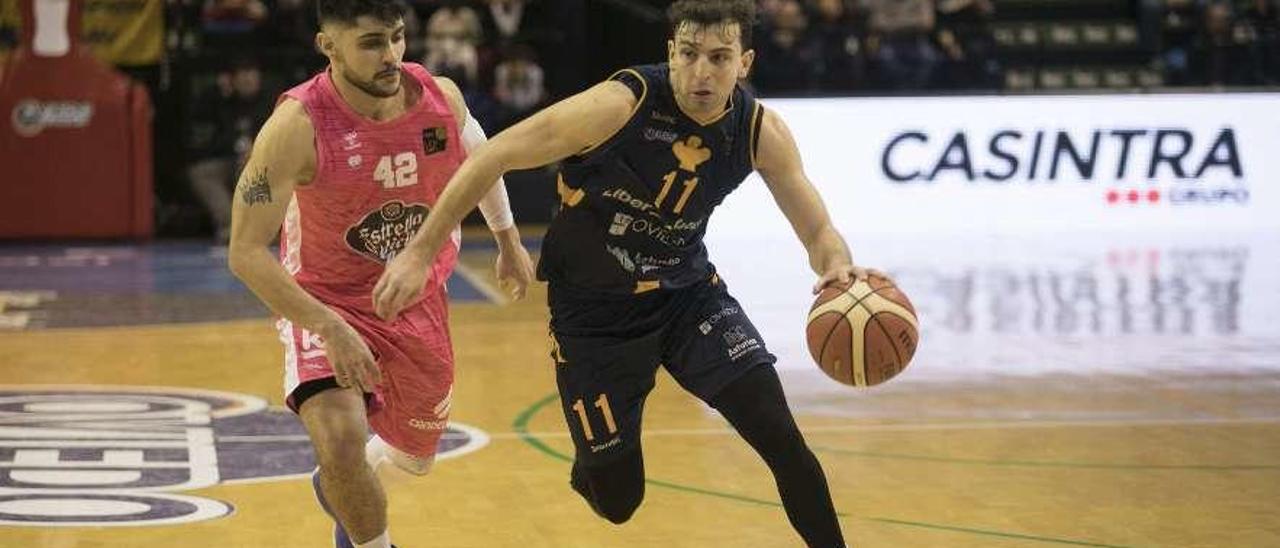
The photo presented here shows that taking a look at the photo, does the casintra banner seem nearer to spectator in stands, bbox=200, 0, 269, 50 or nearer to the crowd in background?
Result: the crowd in background

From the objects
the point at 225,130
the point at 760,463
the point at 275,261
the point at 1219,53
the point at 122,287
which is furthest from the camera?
the point at 1219,53

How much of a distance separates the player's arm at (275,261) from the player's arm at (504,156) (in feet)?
0.95

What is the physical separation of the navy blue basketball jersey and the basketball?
0.51 metres

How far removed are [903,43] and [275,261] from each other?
585 inches

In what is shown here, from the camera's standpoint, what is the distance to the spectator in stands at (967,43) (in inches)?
786

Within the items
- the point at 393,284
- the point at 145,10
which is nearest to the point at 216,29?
the point at 145,10

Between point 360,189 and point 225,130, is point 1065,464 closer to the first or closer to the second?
point 360,189

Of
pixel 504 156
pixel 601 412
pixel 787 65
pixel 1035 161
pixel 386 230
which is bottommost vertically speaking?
pixel 601 412

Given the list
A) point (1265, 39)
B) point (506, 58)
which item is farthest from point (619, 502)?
point (1265, 39)

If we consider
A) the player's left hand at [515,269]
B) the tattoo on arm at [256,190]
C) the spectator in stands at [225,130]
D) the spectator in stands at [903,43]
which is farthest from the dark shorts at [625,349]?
the spectator in stands at [903,43]

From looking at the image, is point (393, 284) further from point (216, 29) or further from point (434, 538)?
point (216, 29)

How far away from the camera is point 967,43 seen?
67.6 ft

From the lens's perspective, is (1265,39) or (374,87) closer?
(374,87)

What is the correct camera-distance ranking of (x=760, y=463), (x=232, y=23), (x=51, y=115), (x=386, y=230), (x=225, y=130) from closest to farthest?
(x=386, y=230)
(x=760, y=463)
(x=51, y=115)
(x=225, y=130)
(x=232, y=23)
